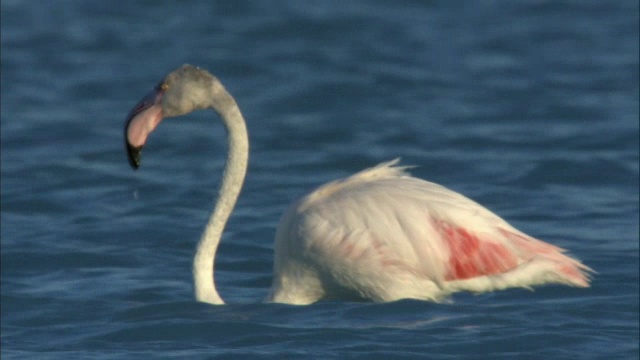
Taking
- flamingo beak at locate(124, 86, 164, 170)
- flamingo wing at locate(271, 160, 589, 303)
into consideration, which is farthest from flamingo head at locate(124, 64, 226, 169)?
flamingo wing at locate(271, 160, 589, 303)

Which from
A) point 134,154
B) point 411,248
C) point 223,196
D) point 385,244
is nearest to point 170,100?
point 134,154

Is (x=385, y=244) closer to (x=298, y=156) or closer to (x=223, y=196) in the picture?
(x=223, y=196)

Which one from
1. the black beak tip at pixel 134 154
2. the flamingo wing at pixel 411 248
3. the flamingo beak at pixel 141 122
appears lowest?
the flamingo wing at pixel 411 248

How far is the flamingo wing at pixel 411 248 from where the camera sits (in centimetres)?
725

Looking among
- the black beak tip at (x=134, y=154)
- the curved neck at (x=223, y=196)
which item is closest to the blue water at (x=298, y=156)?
the curved neck at (x=223, y=196)

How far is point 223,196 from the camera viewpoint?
7633mm

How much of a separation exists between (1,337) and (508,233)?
244 centimetres

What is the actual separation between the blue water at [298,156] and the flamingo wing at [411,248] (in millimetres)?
165

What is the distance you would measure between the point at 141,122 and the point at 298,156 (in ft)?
15.5

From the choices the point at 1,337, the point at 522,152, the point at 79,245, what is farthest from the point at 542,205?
the point at 1,337

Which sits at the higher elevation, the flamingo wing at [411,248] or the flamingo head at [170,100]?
the flamingo head at [170,100]

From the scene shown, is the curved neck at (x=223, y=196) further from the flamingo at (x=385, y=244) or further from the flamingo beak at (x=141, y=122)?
the flamingo beak at (x=141, y=122)

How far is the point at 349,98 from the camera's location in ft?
45.9

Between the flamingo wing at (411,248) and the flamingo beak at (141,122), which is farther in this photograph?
the flamingo beak at (141,122)
